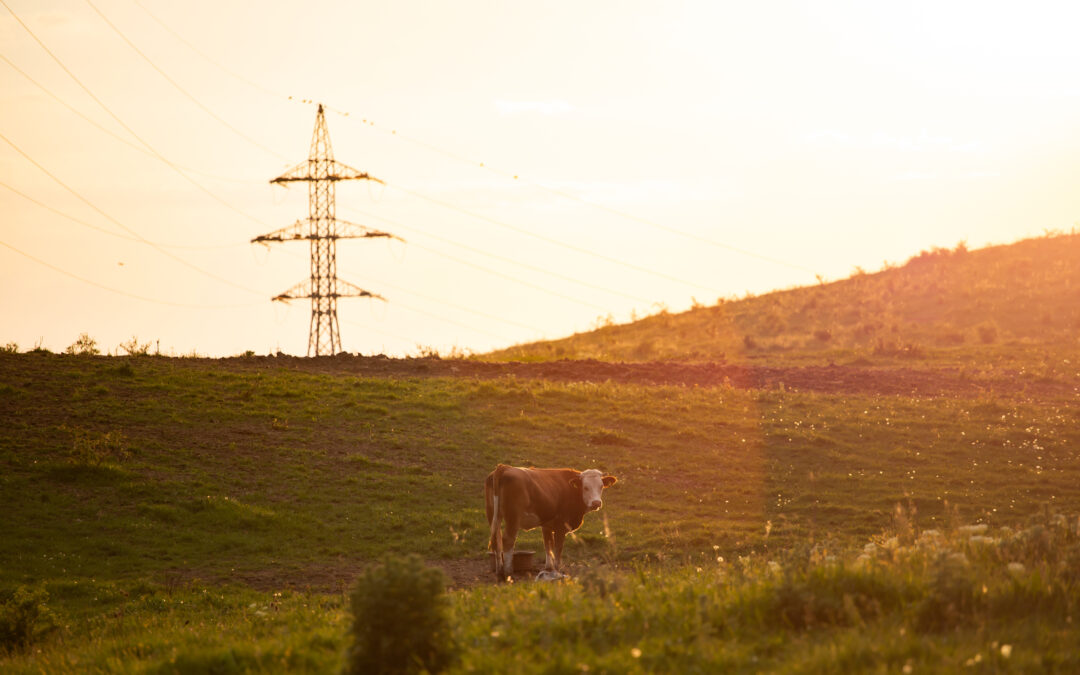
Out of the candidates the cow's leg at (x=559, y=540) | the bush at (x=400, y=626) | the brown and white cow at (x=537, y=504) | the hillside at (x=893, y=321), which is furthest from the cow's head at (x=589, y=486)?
the hillside at (x=893, y=321)

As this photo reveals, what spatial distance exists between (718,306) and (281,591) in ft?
178

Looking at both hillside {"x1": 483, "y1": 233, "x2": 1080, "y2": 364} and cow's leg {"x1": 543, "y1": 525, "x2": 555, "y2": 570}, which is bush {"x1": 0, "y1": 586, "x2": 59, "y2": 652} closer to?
cow's leg {"x1": 543, "y1": 525, "x2": 555, "y2": 570}

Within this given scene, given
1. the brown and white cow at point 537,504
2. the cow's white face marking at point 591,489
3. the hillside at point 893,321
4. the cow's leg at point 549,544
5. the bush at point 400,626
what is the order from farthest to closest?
the hillside at point 893,321, the cow's white face marking at point 591,489, the cow's leg at point 549,544, the brown and white cow at point 537,504, the bush at point 400,626

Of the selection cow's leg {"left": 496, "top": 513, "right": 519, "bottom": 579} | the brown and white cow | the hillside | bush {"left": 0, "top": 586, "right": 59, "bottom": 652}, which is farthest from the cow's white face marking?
the hillside

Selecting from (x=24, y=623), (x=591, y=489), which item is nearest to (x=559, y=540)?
(x=591, y=489)

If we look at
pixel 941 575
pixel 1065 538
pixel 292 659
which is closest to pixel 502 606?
pixel 292 659

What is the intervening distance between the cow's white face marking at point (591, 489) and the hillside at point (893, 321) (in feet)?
87.4

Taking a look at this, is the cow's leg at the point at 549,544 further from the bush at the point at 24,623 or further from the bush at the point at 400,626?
the bush at the point at 400,626

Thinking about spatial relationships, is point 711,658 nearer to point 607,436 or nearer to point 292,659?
point 292,659

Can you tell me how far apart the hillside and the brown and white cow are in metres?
26.9

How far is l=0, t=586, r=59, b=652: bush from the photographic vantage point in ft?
46.0

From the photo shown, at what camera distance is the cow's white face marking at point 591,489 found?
20.6 meters

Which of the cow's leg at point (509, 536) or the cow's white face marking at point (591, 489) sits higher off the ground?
the cow's white face marking at point (591, 489)

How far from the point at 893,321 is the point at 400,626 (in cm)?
5247
